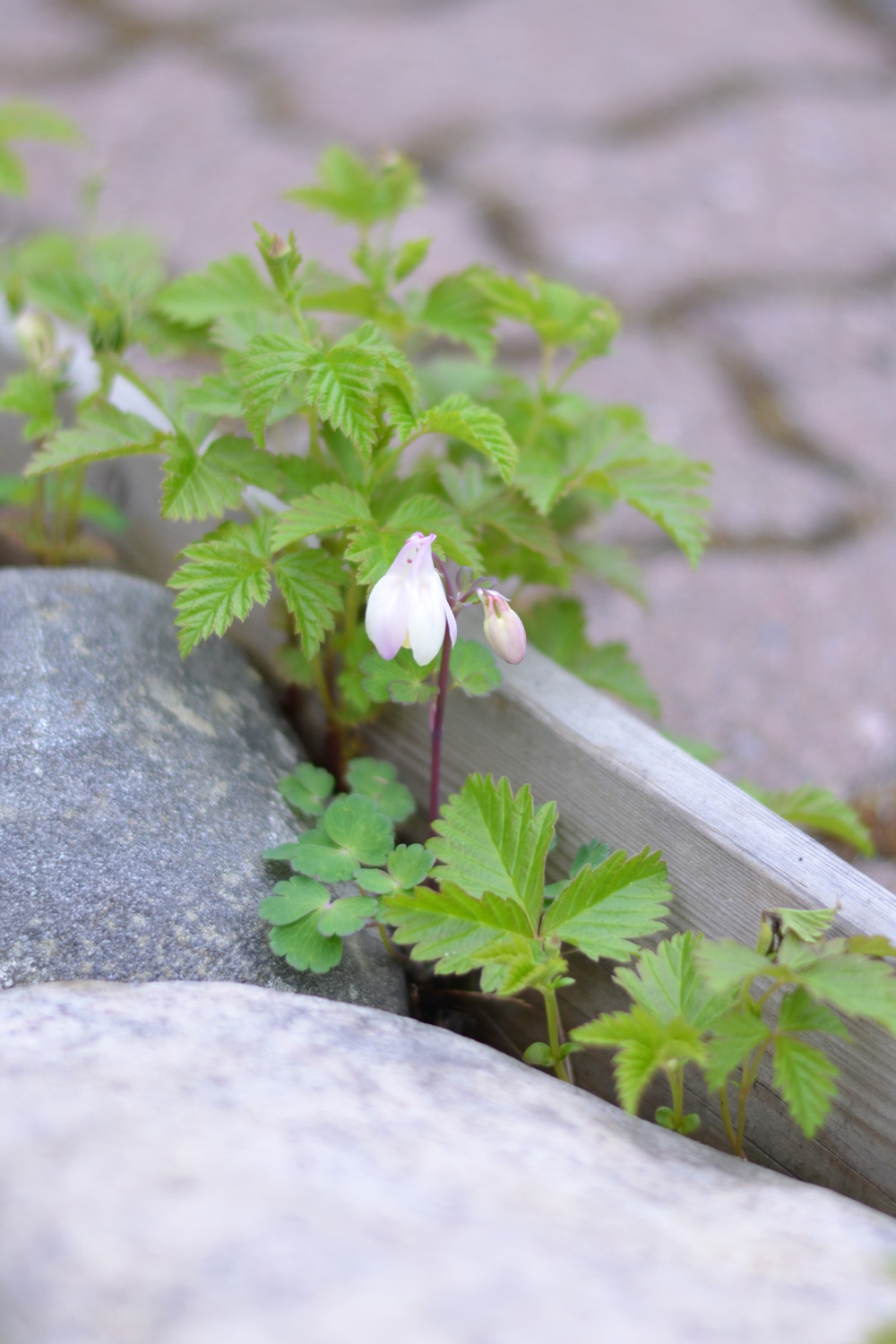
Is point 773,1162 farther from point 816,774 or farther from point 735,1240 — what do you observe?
point 816,774

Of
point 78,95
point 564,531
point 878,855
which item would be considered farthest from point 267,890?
point 78,95

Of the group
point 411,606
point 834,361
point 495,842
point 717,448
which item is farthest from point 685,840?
point 834,361

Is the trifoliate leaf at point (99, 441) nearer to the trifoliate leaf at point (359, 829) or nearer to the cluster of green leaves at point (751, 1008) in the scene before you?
the trifoliate leaf at point (359, 829)

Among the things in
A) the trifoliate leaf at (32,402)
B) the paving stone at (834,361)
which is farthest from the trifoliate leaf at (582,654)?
the paving stone at (834,361)

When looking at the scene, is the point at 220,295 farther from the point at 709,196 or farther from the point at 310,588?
the point at 709,196

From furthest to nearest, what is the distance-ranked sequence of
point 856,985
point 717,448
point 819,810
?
point 717,448, point 819,810, point 856,985

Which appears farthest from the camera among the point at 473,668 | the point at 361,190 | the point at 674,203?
the point at 674,203

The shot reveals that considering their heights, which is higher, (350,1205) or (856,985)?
(856,985)

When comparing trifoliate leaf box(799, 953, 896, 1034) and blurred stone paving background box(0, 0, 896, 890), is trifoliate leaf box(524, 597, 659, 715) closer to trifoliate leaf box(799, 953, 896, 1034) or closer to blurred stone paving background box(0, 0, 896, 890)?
blurred stone paving background box(0, 0, 896, 890)
